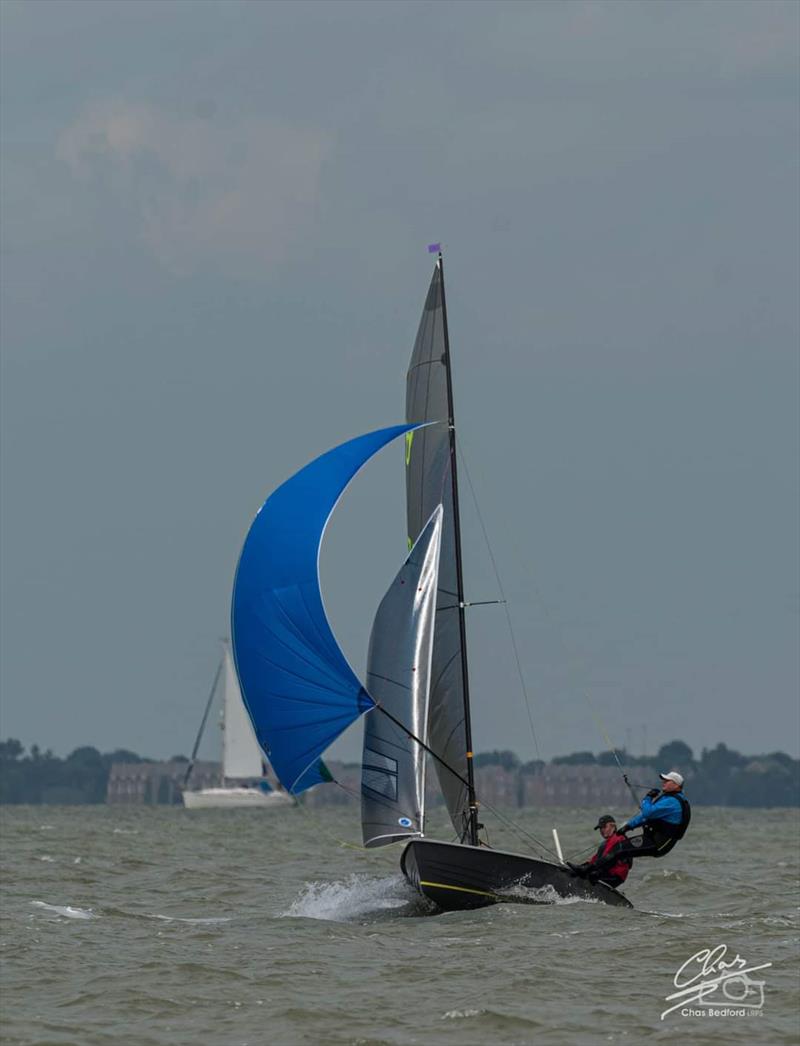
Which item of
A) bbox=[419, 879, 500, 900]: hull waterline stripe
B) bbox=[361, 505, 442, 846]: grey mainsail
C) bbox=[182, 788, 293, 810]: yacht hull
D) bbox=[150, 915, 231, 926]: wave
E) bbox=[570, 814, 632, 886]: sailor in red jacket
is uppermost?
bbox=[182, 788, 293, 810]: yacht hull

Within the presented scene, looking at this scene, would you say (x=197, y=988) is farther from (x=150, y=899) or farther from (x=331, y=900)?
(x=150, y=899)

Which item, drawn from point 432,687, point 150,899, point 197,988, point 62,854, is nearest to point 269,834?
point 62,854

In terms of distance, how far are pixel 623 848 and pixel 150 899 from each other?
7720mm

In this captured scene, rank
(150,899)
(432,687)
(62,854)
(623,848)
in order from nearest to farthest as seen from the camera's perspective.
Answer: (623,848)
(432,687)
(150,899)
(62,854)

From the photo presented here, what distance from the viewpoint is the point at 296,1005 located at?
49.1ft

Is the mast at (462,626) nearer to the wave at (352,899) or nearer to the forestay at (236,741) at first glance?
the wave at (352,899)

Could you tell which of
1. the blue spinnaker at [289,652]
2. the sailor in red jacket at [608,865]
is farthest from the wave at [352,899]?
the sailor in red jacket at [608,865]

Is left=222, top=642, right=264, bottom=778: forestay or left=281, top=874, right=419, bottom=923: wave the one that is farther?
left=222, top=642, right=264, bottom=778: forestay

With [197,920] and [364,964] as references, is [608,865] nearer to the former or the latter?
[364,964]

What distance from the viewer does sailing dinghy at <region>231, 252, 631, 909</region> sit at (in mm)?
20359
